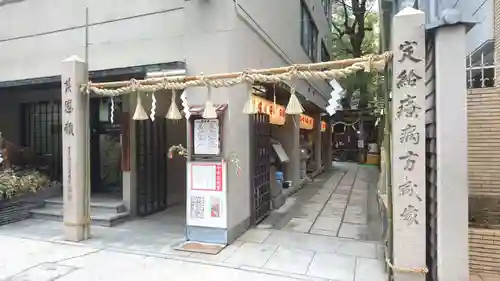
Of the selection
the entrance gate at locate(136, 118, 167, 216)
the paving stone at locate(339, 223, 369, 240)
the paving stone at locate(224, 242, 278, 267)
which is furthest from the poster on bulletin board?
the entrance gate at locate(136, 118, 167, 216)

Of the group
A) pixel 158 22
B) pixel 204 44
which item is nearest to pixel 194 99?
pixel 204 44

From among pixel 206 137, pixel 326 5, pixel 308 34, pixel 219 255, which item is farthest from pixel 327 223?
pixel 326 5

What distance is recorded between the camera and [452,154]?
3.87 metres

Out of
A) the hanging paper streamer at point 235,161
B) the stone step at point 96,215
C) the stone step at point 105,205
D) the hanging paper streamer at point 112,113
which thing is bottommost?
the stone step at point 96,215

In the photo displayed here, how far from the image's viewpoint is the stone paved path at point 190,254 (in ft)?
15.8

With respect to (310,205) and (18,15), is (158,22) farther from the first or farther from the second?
(310,205)

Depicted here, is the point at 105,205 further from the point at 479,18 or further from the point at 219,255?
the point at 479,18

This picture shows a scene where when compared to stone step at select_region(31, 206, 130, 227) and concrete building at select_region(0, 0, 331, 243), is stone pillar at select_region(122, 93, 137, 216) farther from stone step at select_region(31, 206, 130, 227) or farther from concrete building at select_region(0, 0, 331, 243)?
stone step at select_region(31, 206, 130, 227)

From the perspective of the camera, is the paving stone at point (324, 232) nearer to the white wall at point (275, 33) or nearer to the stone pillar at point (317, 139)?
the white wall at point (275, 33)

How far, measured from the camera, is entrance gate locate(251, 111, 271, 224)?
7562 millimetres

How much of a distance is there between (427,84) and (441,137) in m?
0.88

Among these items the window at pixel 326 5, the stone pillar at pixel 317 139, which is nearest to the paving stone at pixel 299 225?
the stone pillar at pixel 317 139

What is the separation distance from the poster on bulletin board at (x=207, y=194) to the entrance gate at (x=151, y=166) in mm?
2866

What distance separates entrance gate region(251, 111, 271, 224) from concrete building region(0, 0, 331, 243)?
0.16 feet
